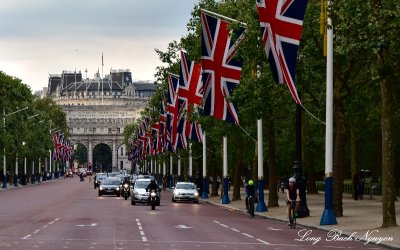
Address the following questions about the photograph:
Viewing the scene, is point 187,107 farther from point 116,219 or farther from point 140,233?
point 140,233

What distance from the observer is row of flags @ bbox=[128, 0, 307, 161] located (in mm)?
36625

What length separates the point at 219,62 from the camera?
49.6 meters

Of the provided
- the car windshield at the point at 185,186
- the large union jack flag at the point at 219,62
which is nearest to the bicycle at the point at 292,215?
the large union jack flag at the point at 219,62

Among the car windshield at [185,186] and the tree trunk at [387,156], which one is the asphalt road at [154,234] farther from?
the car windshield at [185,186]

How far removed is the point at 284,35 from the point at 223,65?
1309cm

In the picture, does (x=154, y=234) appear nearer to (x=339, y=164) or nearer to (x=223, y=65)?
(x=339, y=164)

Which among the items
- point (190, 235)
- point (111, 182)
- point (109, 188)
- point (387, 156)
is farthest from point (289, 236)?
point (111, 182)

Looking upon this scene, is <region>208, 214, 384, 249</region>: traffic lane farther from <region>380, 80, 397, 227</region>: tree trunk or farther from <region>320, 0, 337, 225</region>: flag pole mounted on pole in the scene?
<region>380, 80, 397, 227</region>: tree trunk

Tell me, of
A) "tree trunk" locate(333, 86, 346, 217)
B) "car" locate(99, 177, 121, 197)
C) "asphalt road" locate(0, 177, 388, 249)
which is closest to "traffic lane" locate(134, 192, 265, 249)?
"asphalt road" locate(0, 177, 388, 249)

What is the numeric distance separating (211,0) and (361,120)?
46.4 ft

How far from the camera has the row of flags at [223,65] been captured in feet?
120

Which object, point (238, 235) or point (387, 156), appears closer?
point (238, 235)

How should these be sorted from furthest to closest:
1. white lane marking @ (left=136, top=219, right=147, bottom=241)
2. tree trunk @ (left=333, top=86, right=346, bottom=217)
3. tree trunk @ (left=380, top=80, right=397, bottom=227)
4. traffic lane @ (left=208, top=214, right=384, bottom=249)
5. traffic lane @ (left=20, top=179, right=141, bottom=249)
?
tree trunk @ (left=333, top=86, right=346, bottom=217) < tree trunk @ (left=380, top=80, right=397, bottom=227) < white lane marking @ (left=136, top=219, right=147, bottom=241) < traffic lane @ (left=208, top=214, right=384, bottom=249) < traffic lane @ (left=20, top=179, right=141, bottom=249)

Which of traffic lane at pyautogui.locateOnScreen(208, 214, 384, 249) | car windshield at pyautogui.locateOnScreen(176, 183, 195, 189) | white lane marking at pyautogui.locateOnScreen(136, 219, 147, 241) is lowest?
traffic lane at pyautogui.locateOnScreen(208, 214, 384, 249)
